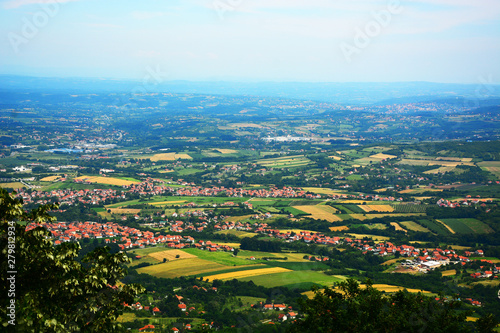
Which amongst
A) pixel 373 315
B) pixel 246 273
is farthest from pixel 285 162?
pixel 373 315

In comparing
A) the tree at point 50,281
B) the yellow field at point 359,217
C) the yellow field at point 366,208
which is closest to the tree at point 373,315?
the tree at point 50,281

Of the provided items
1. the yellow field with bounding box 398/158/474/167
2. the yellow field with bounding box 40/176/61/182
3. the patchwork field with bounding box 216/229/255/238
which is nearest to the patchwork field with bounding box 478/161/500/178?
the yellow field with bounding box 398/158/474/167

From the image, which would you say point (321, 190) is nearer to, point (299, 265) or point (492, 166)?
point (492, 166)

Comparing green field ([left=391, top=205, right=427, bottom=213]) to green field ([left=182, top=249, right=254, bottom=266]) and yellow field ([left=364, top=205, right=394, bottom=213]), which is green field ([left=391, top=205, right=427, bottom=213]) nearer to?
yellow field ([left=364, top=205, right=394, bottom=213])

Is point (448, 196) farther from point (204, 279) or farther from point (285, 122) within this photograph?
point (285, 122)

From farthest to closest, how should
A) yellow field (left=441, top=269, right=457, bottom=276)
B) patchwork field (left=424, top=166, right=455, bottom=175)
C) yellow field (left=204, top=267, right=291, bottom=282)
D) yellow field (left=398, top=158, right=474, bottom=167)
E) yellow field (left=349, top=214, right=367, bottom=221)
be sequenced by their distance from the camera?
yellow field (left=398, top=158, right=474, bottom=167) < patchwork field (left=424, top=166, right=455, bottom=175) < yellow field (left=349, top=214, right=367, bottom=221) < yellow field (left=441, top=269, right=457, bottom=276) < yellow field (left=204, top=267, right=291, bottom=282)

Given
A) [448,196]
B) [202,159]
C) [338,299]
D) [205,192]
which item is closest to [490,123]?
[448,196]
